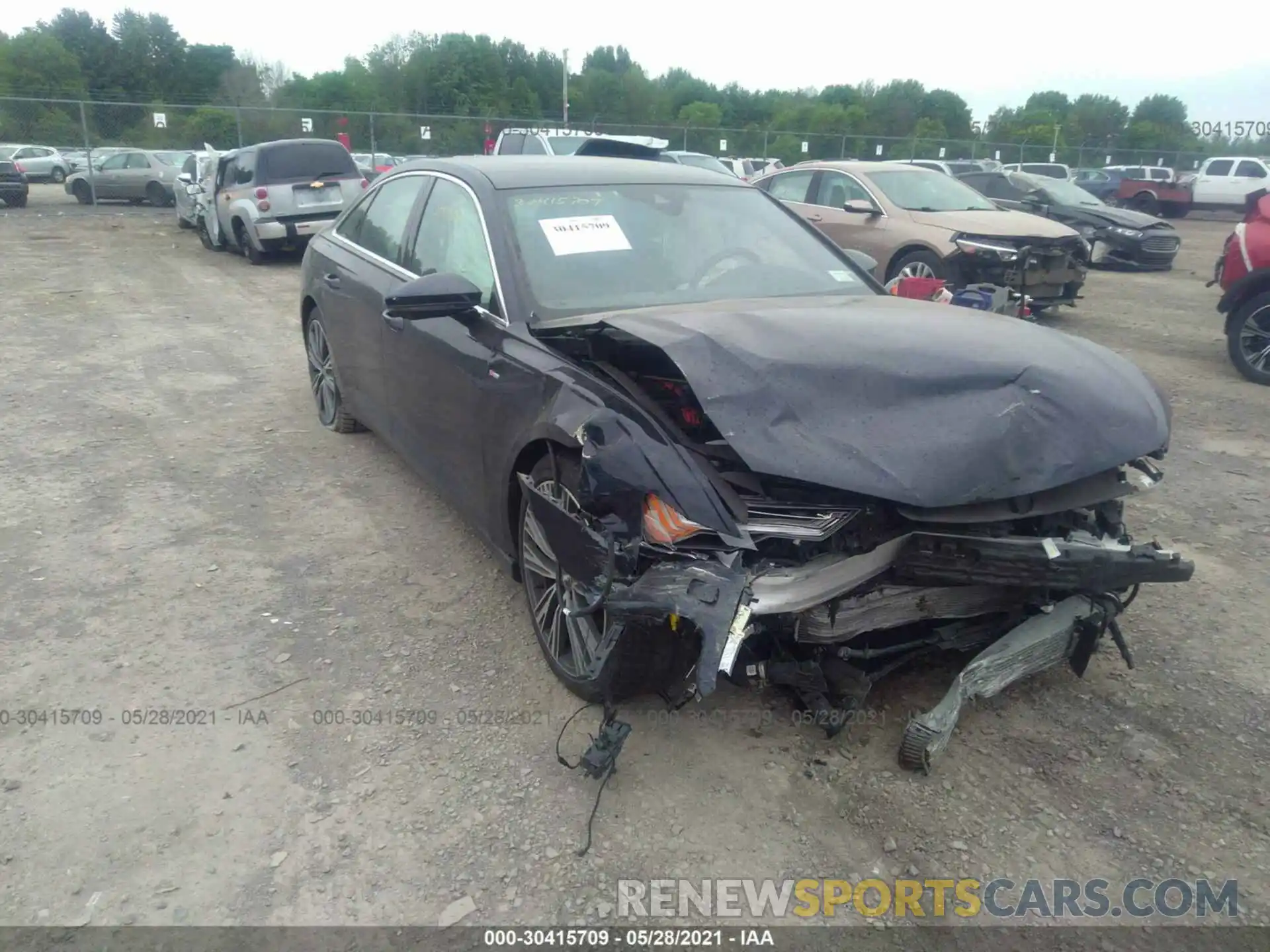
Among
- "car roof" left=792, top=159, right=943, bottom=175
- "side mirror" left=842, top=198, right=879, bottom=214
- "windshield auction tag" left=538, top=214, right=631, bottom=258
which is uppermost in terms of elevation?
"car roof" left=792, top=159, right=943, bottom=175

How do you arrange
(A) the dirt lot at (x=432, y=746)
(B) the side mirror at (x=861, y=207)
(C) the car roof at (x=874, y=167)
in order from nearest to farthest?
1. (A) the dirt lot at (x=432, y=746)
2. (B) the side mirror at (x=861, y=207)
3. (C) the car roof at (x=874, y=167)

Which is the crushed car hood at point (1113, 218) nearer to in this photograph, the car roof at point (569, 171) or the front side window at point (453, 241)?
the car roof at point (569, 171)

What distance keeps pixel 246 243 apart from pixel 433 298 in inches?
492

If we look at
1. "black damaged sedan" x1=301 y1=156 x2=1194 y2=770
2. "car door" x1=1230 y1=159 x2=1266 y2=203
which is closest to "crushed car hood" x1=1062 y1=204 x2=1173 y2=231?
"black damaged sedan" x1=301 y1=156 x2=1194 y2=770

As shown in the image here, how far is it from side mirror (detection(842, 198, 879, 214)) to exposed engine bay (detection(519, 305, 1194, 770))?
27.0 ft

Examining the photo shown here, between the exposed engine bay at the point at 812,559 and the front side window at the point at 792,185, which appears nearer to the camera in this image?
the exposed engine bay at the point at 812,559

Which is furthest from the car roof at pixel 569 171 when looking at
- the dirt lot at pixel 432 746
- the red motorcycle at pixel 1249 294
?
the red motorcycle at pixel 1249 294

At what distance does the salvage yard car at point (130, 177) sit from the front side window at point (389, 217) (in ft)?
72.9

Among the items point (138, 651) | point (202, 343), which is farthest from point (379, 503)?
point (202, 343)

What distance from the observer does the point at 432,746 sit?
3.12 m

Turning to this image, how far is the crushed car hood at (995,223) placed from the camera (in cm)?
991

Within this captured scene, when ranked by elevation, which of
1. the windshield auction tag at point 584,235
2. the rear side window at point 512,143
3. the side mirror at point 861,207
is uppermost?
the rear side window at point 512,143

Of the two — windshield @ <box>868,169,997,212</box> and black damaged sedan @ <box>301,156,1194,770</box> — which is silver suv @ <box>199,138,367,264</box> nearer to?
windshield @ <box>868,169,997,212</box>

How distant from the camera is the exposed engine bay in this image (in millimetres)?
2711
